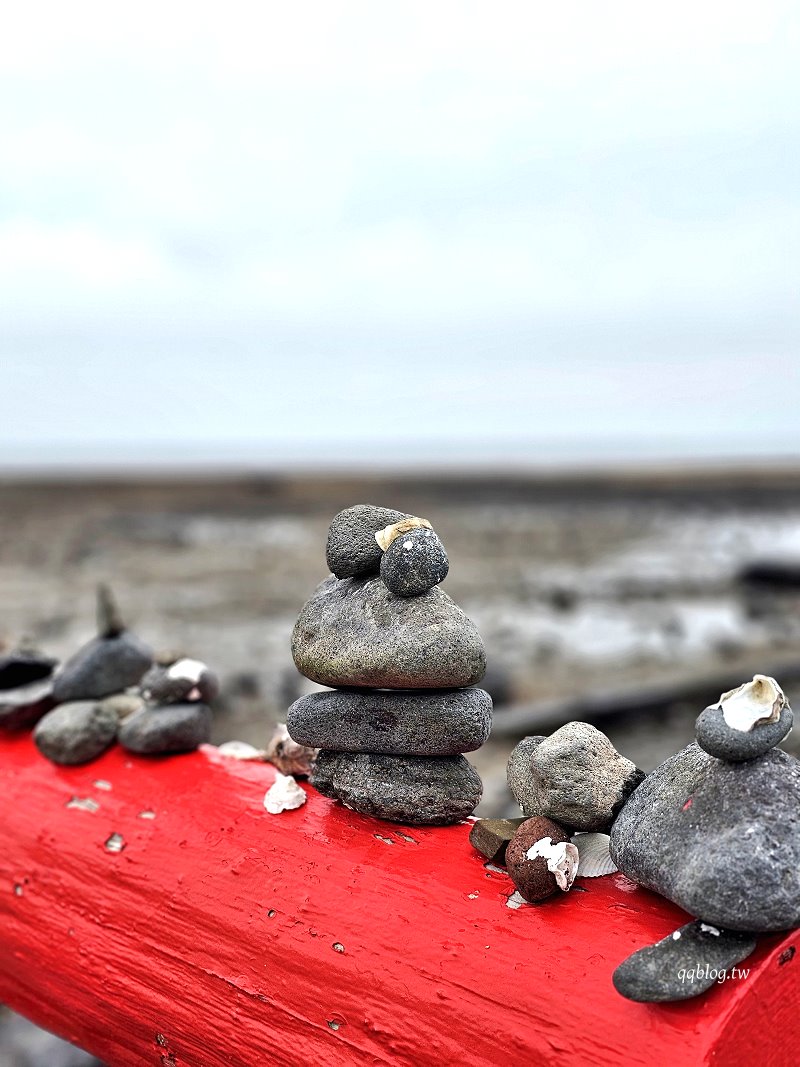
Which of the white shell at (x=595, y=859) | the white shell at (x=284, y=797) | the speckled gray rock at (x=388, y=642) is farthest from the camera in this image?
the white shell at (x=284, y=797)

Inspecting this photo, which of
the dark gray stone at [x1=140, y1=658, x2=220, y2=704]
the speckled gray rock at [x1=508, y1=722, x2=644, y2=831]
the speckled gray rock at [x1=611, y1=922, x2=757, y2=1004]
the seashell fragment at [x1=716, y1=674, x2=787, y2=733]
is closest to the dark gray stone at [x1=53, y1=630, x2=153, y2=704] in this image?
the dark gray stone at [x1=140, y1=658, x2=220, y2=704]

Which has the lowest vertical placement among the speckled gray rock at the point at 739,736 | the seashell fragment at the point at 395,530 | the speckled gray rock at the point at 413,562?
the speckled gray rock at the point at 739,736

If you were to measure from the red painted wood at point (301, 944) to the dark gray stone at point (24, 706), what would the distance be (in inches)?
14.5

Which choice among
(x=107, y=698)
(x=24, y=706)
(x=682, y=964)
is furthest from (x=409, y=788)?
(x=24, y=706)

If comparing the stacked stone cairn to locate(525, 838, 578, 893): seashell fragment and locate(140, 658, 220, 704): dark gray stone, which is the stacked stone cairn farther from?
locate(140, 658, 220, 704): dark gray stone

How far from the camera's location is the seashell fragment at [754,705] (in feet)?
6.31

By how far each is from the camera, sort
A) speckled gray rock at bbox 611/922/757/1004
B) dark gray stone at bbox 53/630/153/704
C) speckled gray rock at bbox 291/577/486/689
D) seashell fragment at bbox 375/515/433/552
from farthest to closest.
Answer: dark gray stone at bbox 53/630/153/704 < seashell fragment at bbox 375/515/433/552 < speckled gray rock at bbox 291/577/486/689 < speckled gray rock at bbox 611/922/757/1004

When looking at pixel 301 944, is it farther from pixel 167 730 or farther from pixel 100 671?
pixel 100 671

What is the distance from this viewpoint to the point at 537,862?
2.18 meters

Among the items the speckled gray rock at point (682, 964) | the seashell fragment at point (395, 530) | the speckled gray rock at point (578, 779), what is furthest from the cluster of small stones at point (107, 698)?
the speckled gray rock at point (682, 964)

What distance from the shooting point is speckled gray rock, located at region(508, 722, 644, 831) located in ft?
7.34

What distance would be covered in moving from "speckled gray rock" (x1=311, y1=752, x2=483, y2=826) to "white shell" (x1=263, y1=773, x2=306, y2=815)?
0.18 meters

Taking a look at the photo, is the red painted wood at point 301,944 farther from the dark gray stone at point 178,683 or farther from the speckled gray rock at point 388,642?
the speckled gray rock at point 388,642

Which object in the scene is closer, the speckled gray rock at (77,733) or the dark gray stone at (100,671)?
the speckled gray rock at (77,733)
